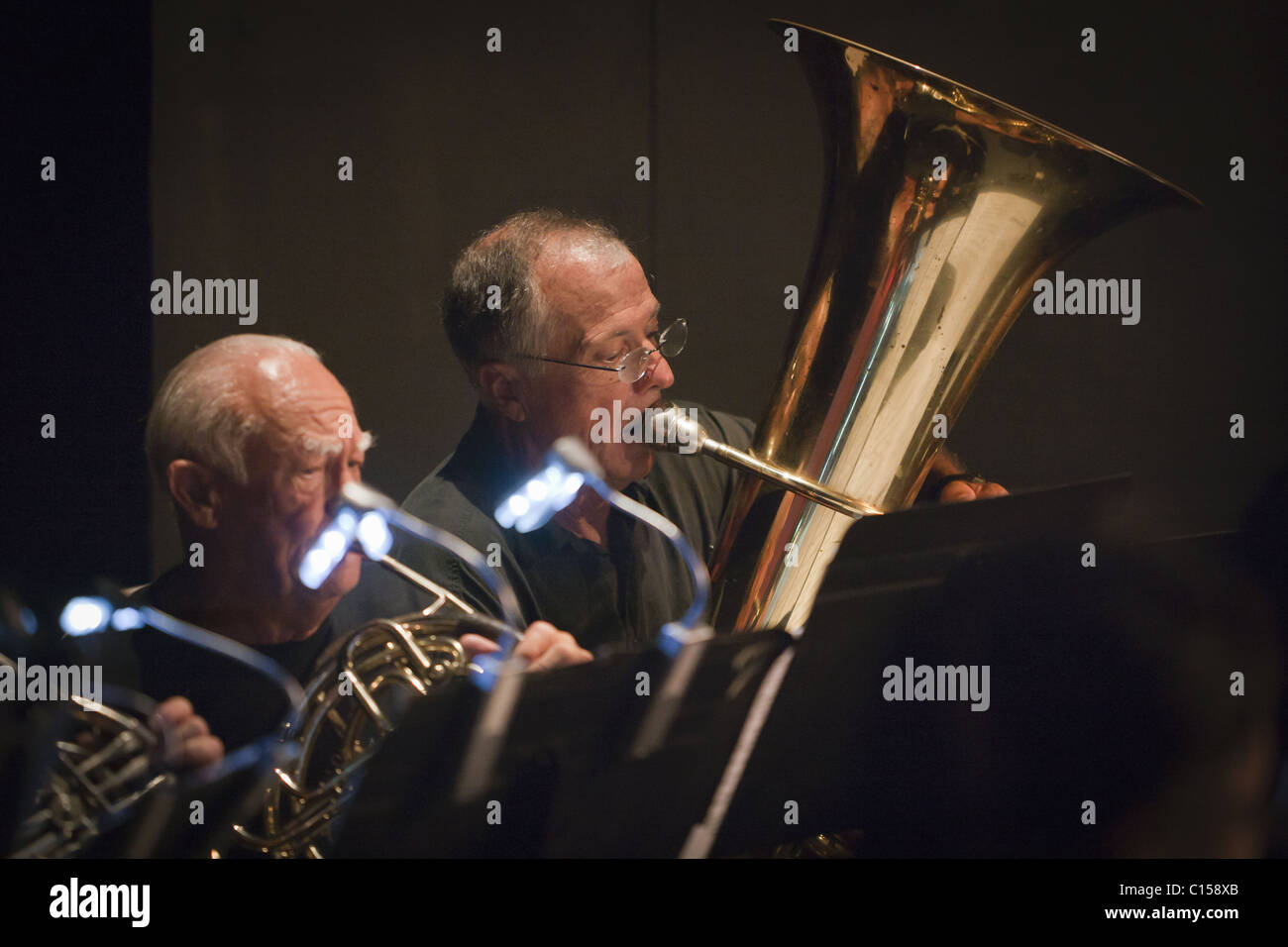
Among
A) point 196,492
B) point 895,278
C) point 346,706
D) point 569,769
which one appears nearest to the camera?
point 569,769

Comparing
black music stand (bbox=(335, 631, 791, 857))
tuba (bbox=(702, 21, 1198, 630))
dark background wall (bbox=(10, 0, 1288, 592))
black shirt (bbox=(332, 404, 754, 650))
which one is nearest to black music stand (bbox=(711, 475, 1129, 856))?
black music stand (bbox=(335, 631, 791, 857))

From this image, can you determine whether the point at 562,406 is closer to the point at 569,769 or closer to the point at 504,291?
the point at 504,291

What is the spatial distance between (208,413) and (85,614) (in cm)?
34

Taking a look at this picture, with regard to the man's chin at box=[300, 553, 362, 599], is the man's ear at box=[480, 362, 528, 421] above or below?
above

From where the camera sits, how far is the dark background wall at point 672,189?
167 centimetres

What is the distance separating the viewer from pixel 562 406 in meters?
1.66

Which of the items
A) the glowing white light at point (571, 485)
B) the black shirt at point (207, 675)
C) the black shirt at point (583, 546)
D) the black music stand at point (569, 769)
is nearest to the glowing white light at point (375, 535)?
the black shirt at point (583, 546)

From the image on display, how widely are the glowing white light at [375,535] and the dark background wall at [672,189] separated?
11.8 inches

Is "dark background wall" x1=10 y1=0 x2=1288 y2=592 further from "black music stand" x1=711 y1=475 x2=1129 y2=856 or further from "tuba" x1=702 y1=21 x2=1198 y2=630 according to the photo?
"black music stand" x1=711 y1=475 x2=1129 y2=856

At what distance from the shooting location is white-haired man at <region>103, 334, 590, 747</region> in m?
1.46

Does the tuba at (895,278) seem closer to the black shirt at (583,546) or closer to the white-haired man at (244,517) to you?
the black shirt at (583,546)

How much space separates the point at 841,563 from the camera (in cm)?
94

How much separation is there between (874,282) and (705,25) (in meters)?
0.77

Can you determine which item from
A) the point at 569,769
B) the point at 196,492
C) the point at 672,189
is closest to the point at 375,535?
the point at 196,492
